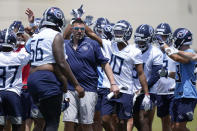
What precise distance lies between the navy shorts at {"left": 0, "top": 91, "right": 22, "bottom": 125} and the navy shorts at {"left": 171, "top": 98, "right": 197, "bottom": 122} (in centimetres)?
279

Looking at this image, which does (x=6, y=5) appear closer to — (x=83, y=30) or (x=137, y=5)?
(x=137, y=5)

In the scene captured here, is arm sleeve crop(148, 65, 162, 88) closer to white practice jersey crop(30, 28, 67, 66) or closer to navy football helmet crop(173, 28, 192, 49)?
navy football helmet crop(173, 28, 192, 49)

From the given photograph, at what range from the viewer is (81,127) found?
389 inches

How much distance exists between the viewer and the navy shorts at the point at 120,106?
33.4ft

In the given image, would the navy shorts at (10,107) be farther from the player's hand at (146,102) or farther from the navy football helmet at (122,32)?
the player's hand at (146,102)

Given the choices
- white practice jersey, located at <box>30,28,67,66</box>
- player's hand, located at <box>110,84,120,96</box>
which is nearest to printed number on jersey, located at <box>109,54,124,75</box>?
player's hand, located at <box>110,84,120,96</box>

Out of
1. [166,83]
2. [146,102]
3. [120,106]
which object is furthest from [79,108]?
[166,83]

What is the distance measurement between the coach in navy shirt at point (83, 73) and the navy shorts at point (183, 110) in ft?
4.32

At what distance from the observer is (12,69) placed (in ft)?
30.7

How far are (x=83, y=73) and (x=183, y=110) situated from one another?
193cm

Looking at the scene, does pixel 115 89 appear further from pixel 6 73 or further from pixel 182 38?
pixel 6 73

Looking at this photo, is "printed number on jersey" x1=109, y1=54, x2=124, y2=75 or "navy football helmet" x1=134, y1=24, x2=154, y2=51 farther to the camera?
"navy football helmet" x1=134, y1=24, x2=154, y2=51

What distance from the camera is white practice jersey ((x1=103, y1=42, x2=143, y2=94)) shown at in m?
10.2

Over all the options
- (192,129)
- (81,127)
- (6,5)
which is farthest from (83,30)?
(6,5)
